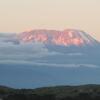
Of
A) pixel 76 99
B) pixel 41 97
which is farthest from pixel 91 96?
pixel 41 97

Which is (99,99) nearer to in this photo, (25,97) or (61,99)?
(61,99)

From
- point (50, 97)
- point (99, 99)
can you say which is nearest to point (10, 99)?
point (50, 97)

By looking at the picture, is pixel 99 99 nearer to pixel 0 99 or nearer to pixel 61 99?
pixel 61 99

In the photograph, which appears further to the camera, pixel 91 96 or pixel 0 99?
pixel 91 96

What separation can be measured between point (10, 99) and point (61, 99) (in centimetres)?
1273

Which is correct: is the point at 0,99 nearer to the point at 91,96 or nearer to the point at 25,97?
the point at 25,97

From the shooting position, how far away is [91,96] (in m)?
122

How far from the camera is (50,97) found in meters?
115

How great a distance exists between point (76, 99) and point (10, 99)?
53.3ft

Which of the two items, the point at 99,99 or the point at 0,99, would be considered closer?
the point at 0,99

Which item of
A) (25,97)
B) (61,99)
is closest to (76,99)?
(61,99)

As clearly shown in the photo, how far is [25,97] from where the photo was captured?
363 feet

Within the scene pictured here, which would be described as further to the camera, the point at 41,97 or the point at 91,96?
the point at 91,96

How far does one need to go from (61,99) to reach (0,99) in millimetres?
14259
